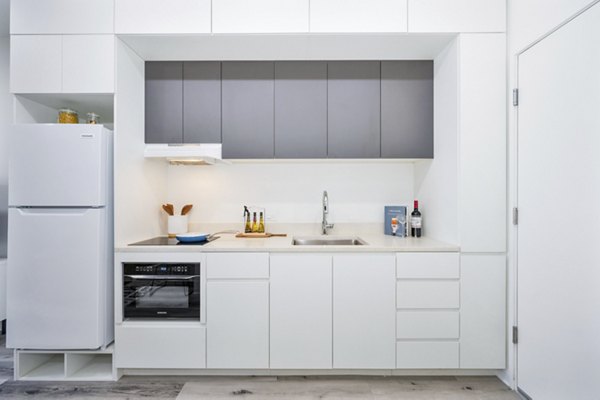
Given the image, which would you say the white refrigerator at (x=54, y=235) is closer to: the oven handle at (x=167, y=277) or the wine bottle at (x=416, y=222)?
the oven handle at (x=167, y=277)

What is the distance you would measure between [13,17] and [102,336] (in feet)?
7.12

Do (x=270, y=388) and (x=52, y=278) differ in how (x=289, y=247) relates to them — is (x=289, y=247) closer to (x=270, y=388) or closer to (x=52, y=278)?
(x=270, y=388)

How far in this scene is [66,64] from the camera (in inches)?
84.9

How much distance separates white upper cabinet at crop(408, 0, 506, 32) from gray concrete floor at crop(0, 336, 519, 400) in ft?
7.53

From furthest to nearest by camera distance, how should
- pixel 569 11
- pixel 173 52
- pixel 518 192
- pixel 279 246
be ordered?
pixel 173 52 < pixel 279 246 < pixel 518 192 < pixel 569 11

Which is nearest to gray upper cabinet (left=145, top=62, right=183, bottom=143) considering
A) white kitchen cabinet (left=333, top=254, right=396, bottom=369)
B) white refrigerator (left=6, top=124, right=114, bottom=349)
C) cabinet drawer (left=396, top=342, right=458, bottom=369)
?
white refrigerator (left=6, top=124, right=114, bottom=349)

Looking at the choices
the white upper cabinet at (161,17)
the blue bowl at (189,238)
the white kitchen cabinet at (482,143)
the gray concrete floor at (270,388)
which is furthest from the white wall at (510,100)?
the blue bowl at (189,238)

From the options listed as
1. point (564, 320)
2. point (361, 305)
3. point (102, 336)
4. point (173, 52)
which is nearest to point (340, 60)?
point (173, 52)

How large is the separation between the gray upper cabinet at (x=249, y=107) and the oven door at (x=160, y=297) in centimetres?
98

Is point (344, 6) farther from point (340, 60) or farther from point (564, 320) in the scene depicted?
point (564, 320)

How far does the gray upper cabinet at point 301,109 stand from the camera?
247 cm

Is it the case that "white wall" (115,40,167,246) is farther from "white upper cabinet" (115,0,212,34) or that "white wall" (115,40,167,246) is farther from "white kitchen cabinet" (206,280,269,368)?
"white kitchen cabinet" (206,280,269,368)

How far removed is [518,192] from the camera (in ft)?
6.64

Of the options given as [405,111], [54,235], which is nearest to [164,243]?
[54,235]
